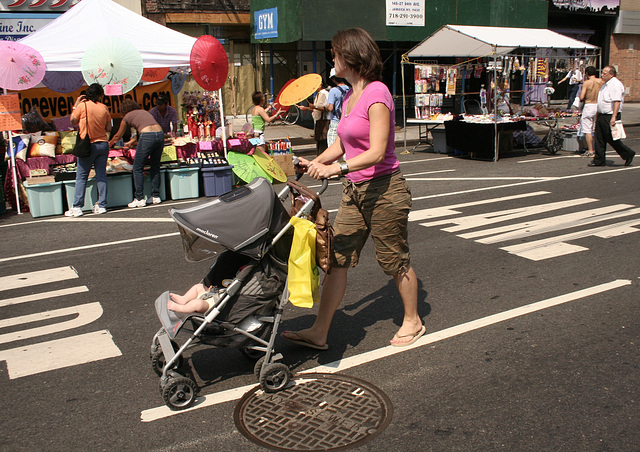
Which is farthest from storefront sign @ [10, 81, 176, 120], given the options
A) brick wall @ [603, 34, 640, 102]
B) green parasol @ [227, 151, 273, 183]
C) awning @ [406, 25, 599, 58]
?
brick wall @ [603, 34, 640, 102]

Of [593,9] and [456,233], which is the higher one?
[593,9]

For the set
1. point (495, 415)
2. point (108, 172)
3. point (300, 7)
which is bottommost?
point (495, 415)

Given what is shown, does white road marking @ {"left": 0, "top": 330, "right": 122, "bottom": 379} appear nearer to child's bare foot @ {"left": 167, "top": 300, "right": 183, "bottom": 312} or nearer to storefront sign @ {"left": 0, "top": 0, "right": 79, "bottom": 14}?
child's bare foot @ {"left": 167, "top": 300, "right": 183, "bottom": 312}

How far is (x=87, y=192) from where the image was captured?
31.7 feet

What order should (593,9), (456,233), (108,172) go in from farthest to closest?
(593,9), (108,172), (456,233)

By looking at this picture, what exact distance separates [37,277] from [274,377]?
3.55 metres

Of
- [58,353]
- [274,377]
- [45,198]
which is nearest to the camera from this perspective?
[274,377]

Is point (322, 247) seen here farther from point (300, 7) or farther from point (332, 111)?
point (300, 7)

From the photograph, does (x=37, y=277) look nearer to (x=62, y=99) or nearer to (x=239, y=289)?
(x=239, y=289)

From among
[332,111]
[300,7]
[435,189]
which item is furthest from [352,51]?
[300,7]

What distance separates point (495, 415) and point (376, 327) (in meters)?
1.45

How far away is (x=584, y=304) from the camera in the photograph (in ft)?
16.7

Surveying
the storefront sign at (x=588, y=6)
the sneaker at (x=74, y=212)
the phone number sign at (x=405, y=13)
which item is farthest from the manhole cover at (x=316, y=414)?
the storefront sign at (x=588, y=6)

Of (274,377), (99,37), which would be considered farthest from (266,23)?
(274,377)
